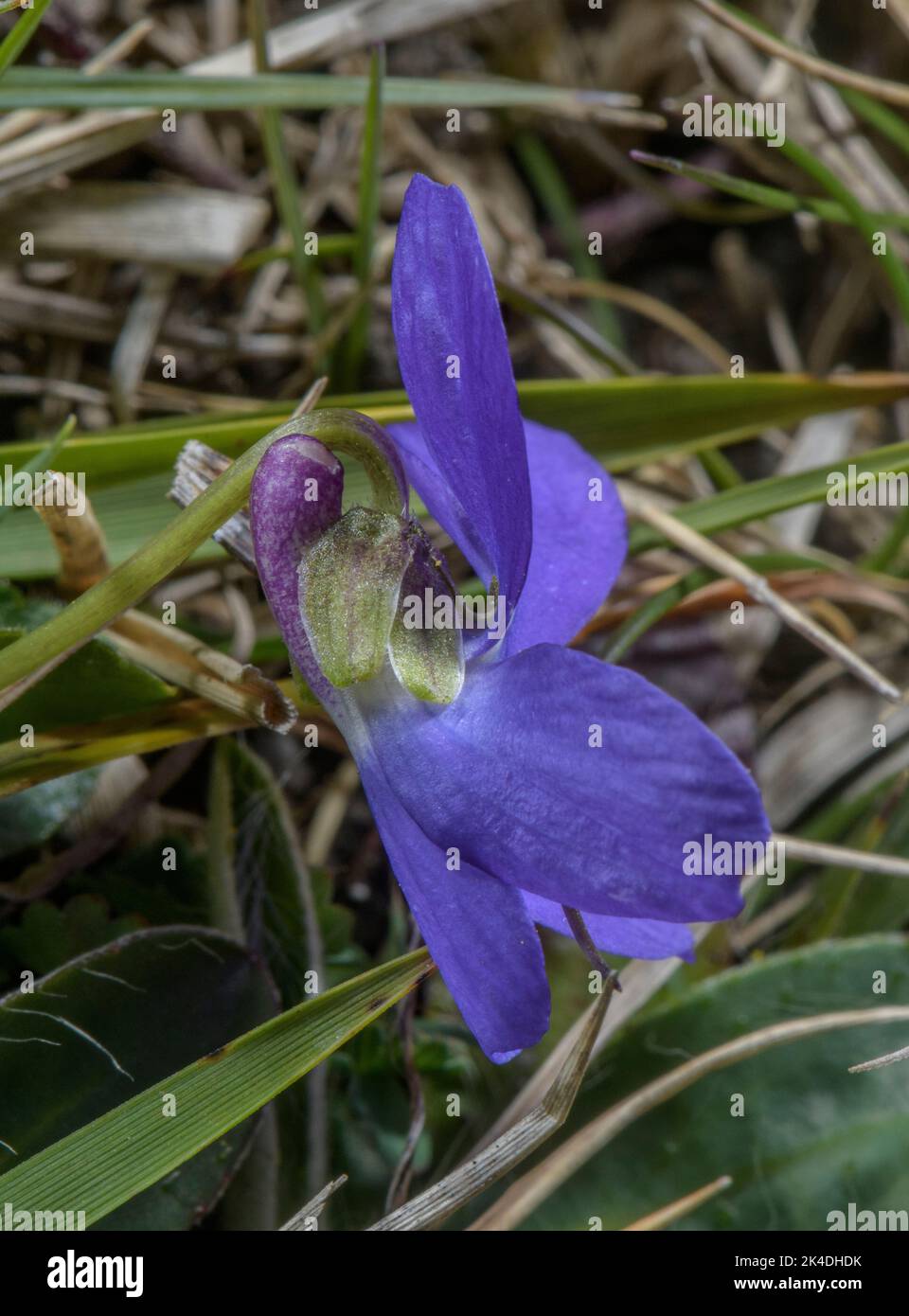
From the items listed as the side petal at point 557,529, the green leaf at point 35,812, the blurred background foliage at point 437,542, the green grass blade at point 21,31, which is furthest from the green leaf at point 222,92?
the green leaf at point 35,812

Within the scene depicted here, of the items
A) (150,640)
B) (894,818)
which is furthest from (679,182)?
(150,640)

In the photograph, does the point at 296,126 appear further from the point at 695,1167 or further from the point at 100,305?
the point at 695,1167

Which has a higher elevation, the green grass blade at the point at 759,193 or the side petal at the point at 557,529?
the green grass blade at the point at 759,193

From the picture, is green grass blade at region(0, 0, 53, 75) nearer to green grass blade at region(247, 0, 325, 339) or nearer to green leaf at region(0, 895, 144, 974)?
green grass blade at region(247, 0, 325, 339)

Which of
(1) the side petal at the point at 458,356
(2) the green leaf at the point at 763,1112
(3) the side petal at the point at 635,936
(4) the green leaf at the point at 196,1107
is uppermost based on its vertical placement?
(1) the side petal at the point at 458,356

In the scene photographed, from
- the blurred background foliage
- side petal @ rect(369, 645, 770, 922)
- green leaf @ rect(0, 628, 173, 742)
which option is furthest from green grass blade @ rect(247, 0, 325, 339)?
side petal @ rect(369, 645, 770, 922)

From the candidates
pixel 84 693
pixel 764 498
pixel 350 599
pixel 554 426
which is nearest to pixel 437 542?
pixel 554 426

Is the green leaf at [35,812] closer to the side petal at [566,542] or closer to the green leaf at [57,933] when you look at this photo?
Answer: the green leaf at [57,933]
